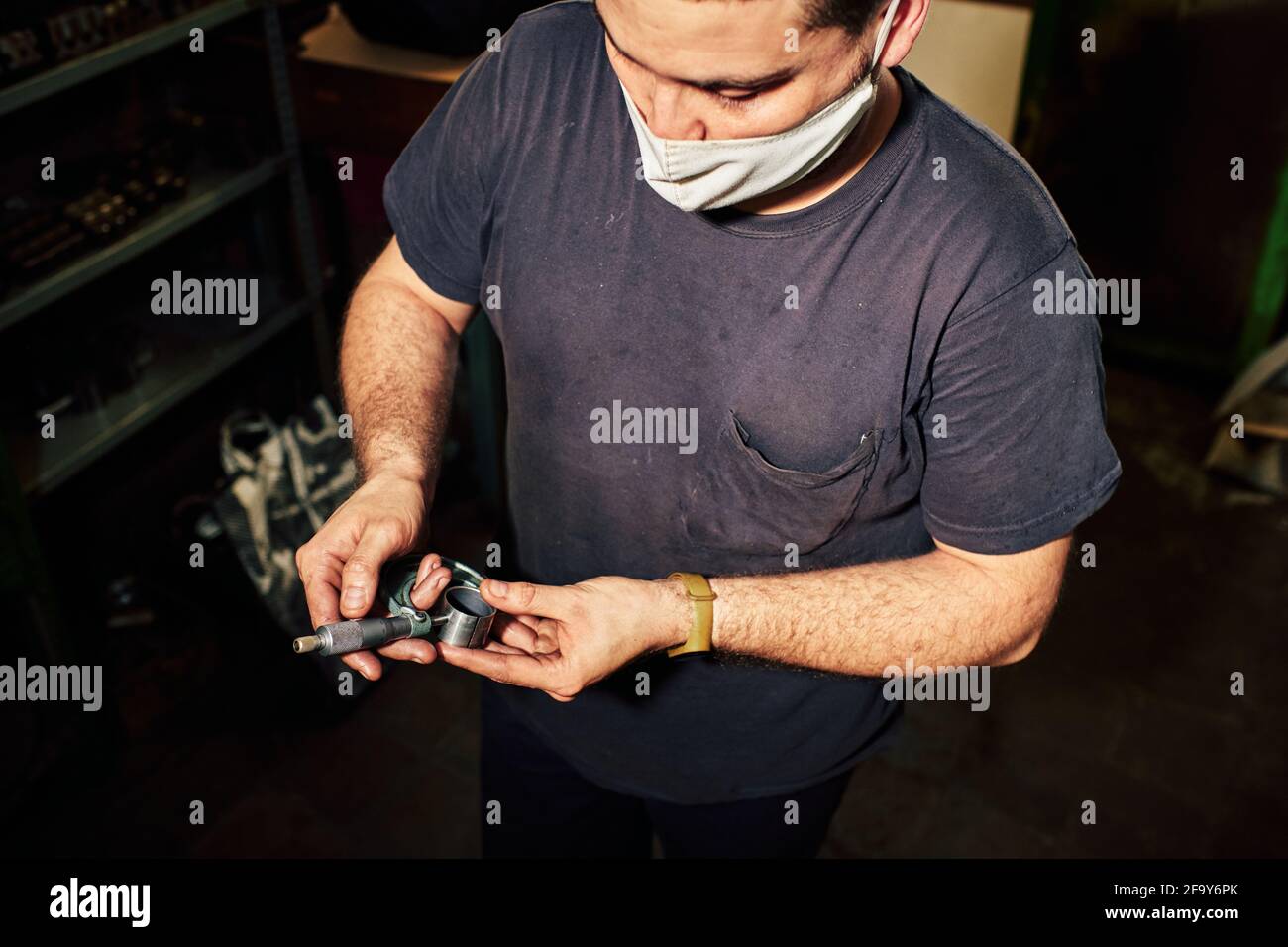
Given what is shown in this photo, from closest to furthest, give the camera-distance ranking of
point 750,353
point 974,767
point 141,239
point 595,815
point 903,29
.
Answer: point 903,29 < point 750,353 < point 595,815 < point 141,239 < point 974,767

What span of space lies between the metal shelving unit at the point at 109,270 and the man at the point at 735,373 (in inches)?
46.3

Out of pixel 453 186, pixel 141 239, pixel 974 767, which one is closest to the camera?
pixel 453 186

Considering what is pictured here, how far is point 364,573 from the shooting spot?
1.29 meters

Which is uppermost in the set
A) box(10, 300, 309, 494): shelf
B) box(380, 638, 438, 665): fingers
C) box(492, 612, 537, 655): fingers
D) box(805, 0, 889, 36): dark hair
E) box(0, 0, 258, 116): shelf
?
box(805, 0, 889, 36): dark hair

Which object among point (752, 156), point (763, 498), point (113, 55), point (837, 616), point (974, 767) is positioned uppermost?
point (752, 156)

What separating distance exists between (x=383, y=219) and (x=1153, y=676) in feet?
8.11

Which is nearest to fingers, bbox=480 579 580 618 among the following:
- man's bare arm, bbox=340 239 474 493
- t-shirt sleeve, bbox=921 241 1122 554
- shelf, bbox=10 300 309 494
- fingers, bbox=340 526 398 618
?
fingers, bbox=340 526 398 618

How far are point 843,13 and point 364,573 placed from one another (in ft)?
2.45

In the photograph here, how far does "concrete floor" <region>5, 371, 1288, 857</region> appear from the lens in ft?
8.98

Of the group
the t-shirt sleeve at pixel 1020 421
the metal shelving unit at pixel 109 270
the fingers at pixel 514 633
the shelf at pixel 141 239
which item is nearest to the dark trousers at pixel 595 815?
the fingers at pixel 514 633

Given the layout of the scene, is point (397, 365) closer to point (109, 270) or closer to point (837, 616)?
point (837, 616)

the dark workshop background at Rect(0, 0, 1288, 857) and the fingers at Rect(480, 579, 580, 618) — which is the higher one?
the fingers at Rect(480, 579, 580, 618)

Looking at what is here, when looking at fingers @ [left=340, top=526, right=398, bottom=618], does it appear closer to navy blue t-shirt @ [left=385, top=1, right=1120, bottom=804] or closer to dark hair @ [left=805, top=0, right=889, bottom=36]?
navy blue t-shirt @ [left=385, top=1, right=1120, bottom=804]

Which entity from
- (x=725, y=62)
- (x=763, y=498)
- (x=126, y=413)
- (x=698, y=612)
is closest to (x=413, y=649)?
(x=698, y=612)
